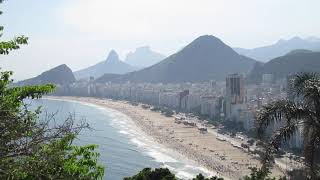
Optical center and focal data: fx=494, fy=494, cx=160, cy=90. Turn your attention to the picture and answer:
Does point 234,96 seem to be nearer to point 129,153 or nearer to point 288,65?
point 129,153

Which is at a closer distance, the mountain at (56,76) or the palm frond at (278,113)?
the palm frond at (278,113)

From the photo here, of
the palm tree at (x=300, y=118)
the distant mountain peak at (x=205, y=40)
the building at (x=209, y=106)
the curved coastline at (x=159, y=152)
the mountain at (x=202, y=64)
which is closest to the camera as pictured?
the palm tree at (x=300, y=118)

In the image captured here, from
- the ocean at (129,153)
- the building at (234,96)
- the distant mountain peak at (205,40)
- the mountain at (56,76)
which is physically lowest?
the ocean at (129,153)

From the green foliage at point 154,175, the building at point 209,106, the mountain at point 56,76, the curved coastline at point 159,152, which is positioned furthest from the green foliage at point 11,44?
the mountain at point 56,76

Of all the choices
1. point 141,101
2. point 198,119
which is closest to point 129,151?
point 198,119

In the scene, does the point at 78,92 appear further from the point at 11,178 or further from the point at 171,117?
the point at 11,178

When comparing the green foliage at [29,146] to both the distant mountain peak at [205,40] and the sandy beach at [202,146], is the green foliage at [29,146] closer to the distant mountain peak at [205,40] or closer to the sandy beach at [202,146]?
the sandy beach at [202,146]
